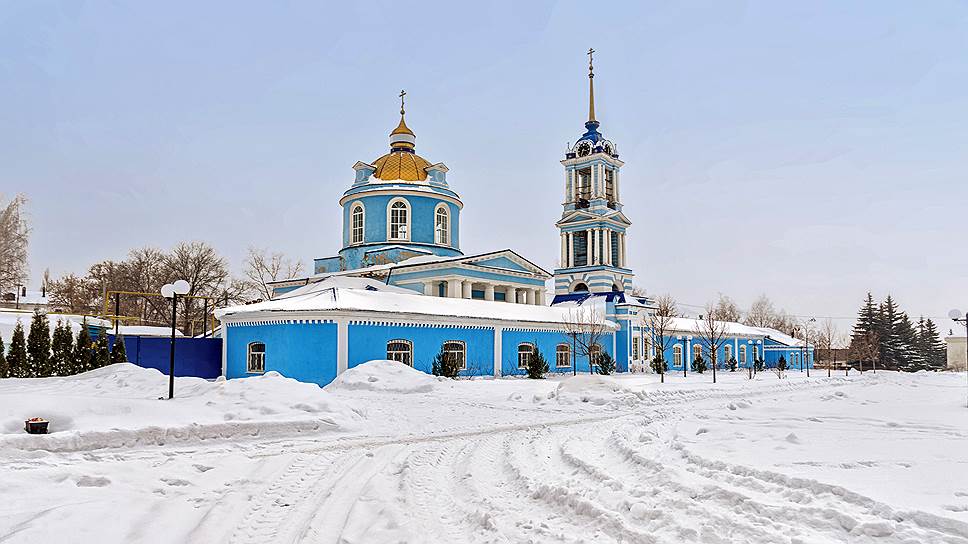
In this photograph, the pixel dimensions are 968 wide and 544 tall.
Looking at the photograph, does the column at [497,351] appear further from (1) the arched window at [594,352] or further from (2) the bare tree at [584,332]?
(1) the arched window at [594,352]

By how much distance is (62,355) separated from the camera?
21.7 meters

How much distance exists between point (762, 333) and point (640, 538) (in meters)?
52.3

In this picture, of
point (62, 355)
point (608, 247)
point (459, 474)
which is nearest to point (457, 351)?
point (62, 355)

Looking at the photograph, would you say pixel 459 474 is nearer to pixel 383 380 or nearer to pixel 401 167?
pixel 383 380

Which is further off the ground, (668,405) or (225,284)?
(225,284)

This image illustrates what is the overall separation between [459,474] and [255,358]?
20.0 meters

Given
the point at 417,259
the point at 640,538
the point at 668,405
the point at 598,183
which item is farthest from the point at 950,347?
the point at 640,538

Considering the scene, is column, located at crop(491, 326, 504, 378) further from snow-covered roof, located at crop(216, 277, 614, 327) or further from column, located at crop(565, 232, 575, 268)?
column, located at crop(565, 232, 575, 268)

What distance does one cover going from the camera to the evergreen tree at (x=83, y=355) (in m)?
21.8

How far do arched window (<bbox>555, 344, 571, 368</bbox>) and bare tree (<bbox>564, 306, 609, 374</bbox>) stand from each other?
34 centimetres

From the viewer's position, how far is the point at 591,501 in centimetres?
683

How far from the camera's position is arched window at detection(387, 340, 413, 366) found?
27.1m

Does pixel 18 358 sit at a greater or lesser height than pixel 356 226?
lesser

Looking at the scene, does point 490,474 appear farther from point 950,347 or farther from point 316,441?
point 950,347
